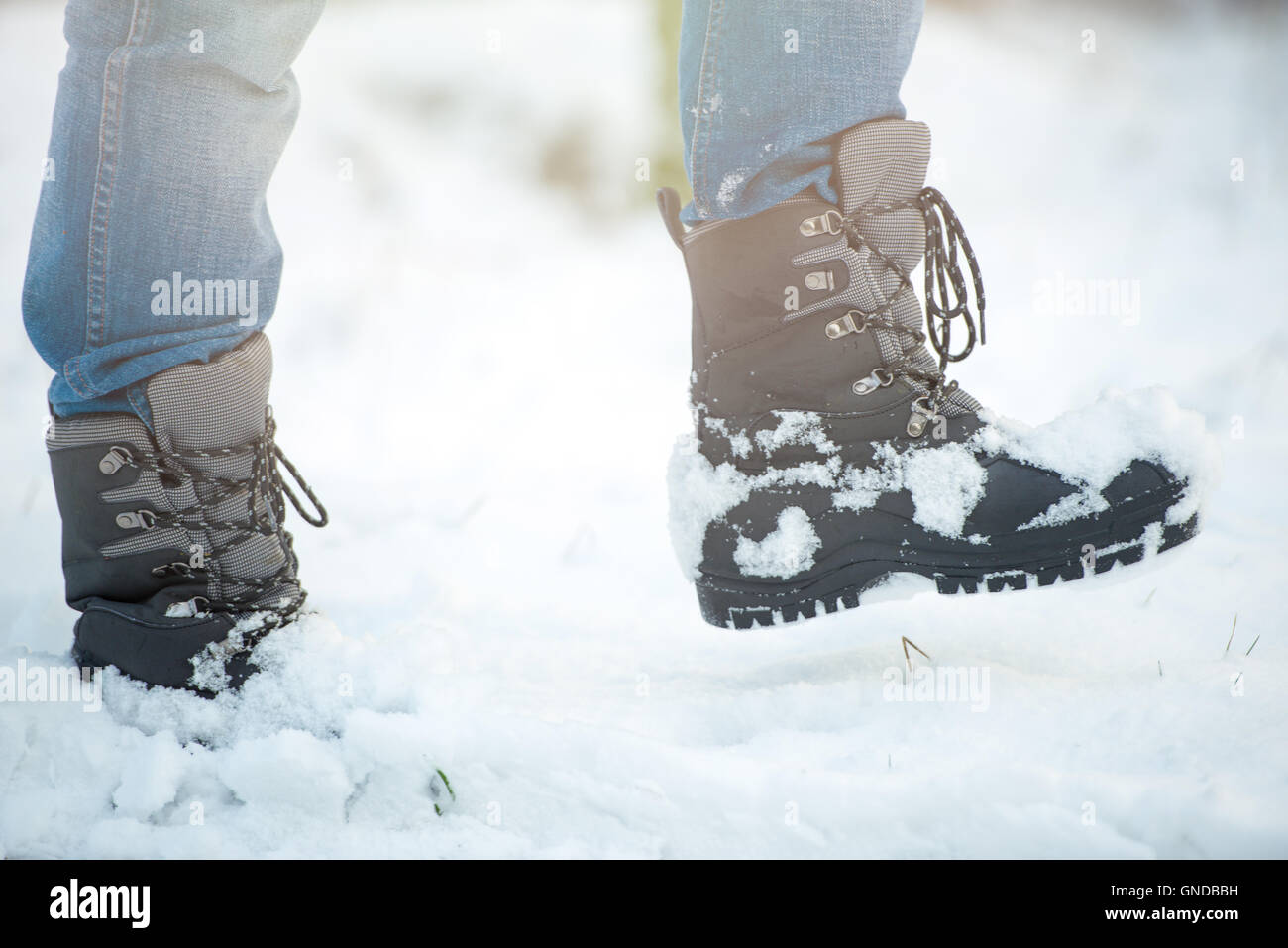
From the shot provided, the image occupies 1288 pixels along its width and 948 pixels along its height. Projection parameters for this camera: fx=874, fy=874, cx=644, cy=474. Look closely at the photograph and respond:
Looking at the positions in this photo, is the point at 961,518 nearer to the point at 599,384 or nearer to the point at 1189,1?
the point at 599,384

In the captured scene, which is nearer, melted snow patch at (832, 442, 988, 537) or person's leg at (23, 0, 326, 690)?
person's leg at (23, 0, 326, 690)

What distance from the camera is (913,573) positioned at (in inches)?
45.5

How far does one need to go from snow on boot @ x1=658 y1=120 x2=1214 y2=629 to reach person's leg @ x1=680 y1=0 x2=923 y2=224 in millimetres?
30

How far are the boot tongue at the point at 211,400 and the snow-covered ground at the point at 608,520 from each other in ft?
0.88

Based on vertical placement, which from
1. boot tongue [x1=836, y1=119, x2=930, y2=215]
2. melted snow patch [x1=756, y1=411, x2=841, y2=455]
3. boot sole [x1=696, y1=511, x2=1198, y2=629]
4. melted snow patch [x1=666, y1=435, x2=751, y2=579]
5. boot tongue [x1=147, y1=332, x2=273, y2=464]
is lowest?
boot sole [x1=696, y1=511, x2=1198, y2=629]

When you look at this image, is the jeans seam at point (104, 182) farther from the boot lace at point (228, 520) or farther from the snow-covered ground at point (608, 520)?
the snow-covered ground at point (608, 520)

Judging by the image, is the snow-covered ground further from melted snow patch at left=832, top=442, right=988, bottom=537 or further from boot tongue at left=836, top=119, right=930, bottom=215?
boot tongue at left=836, top=119, right=930, bottom=215

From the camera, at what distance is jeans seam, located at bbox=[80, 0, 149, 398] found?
0.97 metres

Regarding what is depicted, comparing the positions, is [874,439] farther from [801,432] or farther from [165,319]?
[165,319]

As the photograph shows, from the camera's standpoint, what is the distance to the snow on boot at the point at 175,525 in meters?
1.06

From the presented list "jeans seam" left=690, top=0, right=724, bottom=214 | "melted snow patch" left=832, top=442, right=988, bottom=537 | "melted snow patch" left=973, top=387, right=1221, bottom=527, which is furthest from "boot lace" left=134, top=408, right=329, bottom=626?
"melted snow patch" left=973, top=387, right=1221, bottom=527

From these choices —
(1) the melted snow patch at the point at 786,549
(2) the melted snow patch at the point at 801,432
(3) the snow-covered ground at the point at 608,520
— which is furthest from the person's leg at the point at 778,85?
(3) the snow-covered ground at the point at 608,520

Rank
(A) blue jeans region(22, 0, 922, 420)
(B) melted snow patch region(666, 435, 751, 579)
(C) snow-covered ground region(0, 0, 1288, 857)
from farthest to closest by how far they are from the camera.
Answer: (B) melted snow patch region(666, 435, 751, 579)
(A) blue jeans region(22, 0, 922, 420)
(C) snow-covered ground region(0, 0, 1288, 857)

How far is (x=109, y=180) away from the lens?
1.00m
